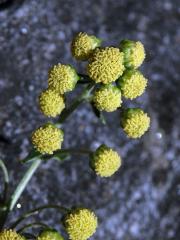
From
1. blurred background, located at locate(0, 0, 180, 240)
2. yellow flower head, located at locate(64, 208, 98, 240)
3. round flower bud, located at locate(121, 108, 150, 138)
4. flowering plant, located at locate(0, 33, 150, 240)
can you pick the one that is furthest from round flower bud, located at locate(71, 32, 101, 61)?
blurred background, located at locate(0, 0, 180, 240)

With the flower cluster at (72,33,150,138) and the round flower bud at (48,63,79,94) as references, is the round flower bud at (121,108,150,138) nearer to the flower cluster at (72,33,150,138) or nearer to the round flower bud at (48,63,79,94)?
the flower cluster at (72,33,150,138)

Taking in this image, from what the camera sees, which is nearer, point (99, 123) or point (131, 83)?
point (131, 83)

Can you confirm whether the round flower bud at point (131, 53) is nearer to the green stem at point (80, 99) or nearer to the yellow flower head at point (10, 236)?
the green stem at point (80, 99)

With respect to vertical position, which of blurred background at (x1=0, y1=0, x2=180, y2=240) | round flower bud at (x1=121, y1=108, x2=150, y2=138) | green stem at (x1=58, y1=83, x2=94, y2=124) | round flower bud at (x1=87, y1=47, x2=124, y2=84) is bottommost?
blurred background at (x1=0, y1=0, x2=180, y2=240)

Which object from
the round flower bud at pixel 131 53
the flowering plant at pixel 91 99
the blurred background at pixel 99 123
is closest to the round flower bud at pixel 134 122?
the flowering plant at pixel 91 99

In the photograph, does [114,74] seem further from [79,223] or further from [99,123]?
[99,123]

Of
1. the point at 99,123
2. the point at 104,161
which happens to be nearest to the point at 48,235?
the point at 104,161

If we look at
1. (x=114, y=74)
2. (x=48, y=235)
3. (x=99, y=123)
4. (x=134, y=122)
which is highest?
(x=114, y=74)
